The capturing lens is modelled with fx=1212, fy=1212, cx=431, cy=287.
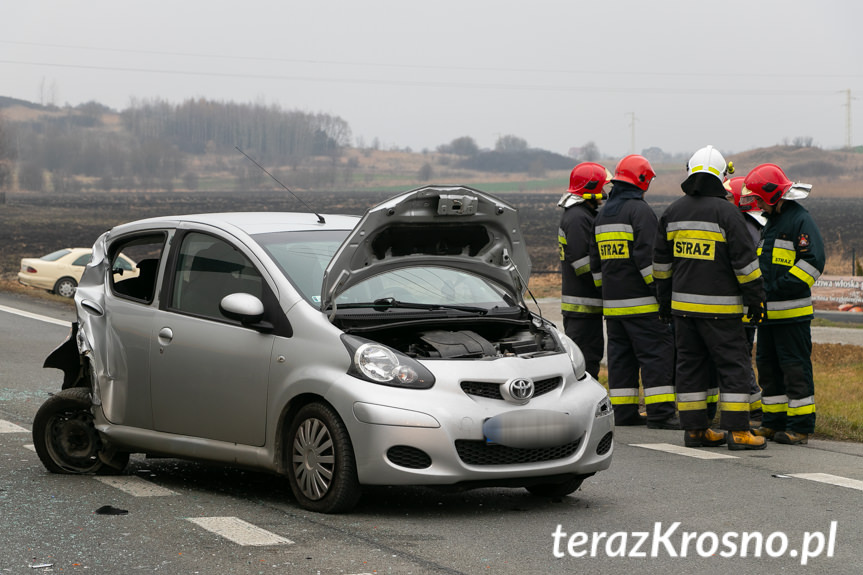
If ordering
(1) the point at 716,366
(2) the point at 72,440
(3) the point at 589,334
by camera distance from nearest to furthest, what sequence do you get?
(2) the point at 72,440 < (1) the point at 716,366 < (3) the point at 589,334

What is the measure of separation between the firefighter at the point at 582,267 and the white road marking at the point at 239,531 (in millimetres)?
5134

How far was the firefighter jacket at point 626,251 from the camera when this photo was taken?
33.0 feet

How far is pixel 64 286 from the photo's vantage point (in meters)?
31.0

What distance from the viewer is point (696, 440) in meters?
9.15

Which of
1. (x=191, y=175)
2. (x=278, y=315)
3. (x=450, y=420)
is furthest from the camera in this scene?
(x=191, y=175)

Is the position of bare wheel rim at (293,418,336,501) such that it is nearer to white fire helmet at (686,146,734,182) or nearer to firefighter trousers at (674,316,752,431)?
firefighter trousers at (674,316,752,431)

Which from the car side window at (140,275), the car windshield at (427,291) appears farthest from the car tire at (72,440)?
the car windshield at (427,291)

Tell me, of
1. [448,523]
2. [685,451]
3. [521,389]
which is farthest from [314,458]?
[685,451]

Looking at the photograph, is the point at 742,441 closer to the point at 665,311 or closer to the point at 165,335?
the point at 665,311

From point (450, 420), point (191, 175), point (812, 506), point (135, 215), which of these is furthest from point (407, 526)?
point (191, 175)

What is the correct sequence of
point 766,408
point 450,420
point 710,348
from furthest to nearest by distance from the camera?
1. point 766,408
2. point 710,348
3. point 450,420

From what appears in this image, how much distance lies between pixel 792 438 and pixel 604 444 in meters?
3.05

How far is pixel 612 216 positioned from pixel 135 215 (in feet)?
286

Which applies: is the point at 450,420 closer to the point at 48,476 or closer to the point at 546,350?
the point at 546,350
